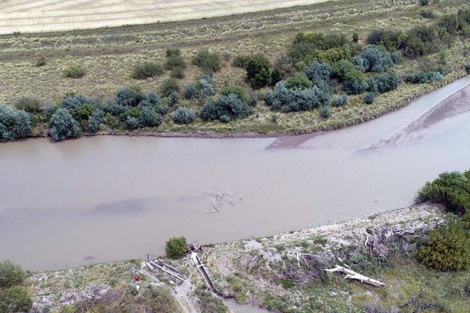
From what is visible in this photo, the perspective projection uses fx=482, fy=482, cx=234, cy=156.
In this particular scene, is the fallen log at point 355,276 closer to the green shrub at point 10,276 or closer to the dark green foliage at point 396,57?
the green shrub at point 10,276

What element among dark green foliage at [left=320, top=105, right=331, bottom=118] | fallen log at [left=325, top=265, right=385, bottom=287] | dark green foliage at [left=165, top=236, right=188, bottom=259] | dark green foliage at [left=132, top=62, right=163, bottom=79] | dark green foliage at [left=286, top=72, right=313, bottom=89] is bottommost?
fallen log at [left=325, top=265, right=385, bottom=287]

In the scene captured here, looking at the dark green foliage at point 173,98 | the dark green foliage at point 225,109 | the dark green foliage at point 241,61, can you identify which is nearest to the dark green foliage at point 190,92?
the dark green foliage at point 173,98

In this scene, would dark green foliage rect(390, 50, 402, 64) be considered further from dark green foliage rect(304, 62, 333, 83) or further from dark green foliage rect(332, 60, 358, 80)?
dark green foliage rect(304, 62, 333, 83)

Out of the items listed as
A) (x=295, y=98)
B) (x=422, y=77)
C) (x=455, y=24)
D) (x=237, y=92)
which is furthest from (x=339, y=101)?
(x=455, y=24)

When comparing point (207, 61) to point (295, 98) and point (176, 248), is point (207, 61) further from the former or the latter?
point (176, 248)

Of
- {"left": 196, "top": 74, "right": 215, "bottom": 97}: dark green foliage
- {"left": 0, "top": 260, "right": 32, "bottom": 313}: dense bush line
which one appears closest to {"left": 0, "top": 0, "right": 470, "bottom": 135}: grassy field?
{"left": 196, "top": 74, "right": 215, "bottom": 97}: dark green foliage
